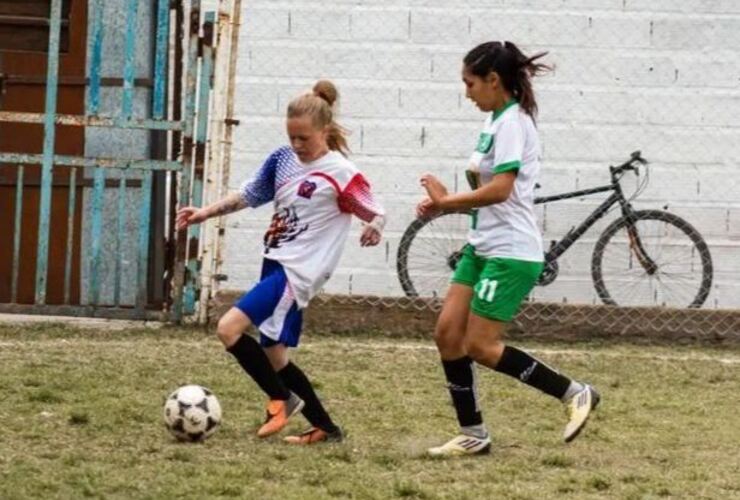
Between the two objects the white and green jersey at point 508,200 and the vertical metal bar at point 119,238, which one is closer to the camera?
the white and green jersey at point 508,200

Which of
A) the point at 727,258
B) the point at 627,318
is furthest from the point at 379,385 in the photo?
the point at 727,258

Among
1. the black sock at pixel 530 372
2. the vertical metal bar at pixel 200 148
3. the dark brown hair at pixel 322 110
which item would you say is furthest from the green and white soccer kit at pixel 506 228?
the vertical metal bar at pixel 200 148

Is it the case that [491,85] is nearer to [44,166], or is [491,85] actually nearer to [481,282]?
[481,282]

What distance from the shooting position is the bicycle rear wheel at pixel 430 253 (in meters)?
12.1

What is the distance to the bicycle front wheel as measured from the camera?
1218 centimetres

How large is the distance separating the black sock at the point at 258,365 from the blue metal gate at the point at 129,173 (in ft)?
13.0

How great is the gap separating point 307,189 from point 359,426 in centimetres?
105

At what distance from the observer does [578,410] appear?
725 cm

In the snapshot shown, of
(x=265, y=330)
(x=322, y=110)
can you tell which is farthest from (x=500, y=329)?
(x=322, y=110)

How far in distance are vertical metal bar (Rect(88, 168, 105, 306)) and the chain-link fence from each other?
1.03 m

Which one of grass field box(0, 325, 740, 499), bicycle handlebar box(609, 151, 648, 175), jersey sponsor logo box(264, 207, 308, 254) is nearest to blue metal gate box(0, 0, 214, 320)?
grass field box(0, 325, 740, 499)

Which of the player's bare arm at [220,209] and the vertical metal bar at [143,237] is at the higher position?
the player's bare arm at [220,209]

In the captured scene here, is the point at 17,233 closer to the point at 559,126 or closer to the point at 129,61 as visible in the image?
the point at 129,61

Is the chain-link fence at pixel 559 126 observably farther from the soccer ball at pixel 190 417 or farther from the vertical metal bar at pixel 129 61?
the soccer ball at pixel 190 417
